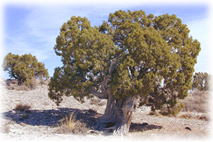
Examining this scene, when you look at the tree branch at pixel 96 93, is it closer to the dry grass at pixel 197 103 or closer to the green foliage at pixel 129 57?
the green foliage at pixel 129 57

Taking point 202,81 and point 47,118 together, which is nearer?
point 47,118

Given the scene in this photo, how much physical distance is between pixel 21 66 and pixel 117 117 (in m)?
21.2

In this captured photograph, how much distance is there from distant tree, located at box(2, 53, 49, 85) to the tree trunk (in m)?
18.9

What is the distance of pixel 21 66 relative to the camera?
30.6 metres

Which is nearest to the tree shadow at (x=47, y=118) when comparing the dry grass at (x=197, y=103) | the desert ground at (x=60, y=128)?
the desert ground at (x=60, y=128)

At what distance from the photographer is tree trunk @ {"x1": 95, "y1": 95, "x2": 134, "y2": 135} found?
1252 centimetres

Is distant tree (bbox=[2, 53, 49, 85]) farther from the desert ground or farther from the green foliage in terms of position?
the green foliage

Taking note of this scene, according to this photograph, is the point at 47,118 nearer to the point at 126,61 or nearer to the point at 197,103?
the point at 126,61

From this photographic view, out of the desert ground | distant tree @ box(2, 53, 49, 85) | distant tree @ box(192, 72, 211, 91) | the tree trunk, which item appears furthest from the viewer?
distant tree @ box(192, 72, 211, 91)

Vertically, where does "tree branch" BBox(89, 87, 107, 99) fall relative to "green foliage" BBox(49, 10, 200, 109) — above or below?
below

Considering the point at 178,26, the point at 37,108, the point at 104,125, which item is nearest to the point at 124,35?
the point at 178,26

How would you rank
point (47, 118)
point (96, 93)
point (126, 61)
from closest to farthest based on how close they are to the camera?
point (126, 61) < point (96, 93) < point (47, 118)

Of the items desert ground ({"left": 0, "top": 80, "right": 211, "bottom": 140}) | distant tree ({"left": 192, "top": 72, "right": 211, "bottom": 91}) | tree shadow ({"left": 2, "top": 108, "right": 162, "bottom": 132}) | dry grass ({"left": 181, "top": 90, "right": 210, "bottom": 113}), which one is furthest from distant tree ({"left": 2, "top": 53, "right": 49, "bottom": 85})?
distant tree ({"left": 192, "top": 72, "right": 211, "bottom": 91})

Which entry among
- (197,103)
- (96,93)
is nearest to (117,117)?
(96,93)
